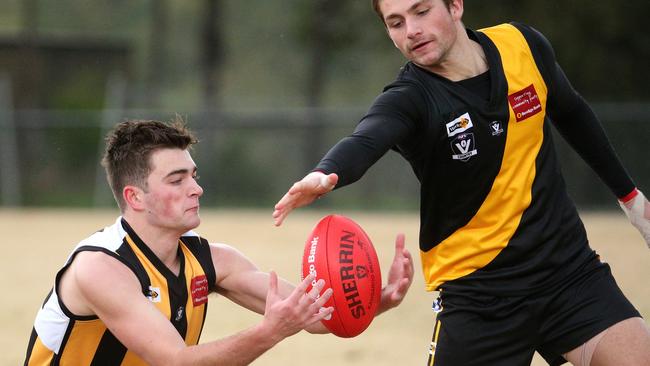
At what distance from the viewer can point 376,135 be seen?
161 inches

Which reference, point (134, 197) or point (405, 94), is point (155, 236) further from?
point (405, 94)

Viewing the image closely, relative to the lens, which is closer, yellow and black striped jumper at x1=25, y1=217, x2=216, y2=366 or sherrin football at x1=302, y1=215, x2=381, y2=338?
sherrin football at x1=302, y1=215, x2=381, y2=338

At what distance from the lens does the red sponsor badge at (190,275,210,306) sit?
15.6ft

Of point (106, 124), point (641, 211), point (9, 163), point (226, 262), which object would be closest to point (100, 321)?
point (226, 262)

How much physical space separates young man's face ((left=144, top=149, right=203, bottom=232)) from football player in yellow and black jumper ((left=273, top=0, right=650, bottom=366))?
881 mm

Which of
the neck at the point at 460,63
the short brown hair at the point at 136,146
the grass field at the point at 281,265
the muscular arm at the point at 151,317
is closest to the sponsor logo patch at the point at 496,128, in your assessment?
the neck at the point at 460,63

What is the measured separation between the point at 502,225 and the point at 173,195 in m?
1.45

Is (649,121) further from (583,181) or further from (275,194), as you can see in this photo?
(275,194)

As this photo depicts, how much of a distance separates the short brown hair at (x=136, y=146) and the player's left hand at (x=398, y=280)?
1109 mm

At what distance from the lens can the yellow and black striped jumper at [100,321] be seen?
4.54 m

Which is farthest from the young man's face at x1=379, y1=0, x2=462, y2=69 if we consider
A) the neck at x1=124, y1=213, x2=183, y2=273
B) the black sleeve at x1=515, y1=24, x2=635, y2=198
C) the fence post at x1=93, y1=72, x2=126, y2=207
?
the fence post at x1=93, y1=72, x2=126, y2=207

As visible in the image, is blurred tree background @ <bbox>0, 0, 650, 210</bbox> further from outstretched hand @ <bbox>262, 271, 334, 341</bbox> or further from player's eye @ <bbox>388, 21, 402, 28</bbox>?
outstretched hand @ <bbox>262, 271, 334, 341</bbox>

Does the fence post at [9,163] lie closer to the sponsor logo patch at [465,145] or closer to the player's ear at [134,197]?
the player's ear at [134,197]

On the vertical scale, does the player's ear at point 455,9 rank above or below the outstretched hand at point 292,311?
above
